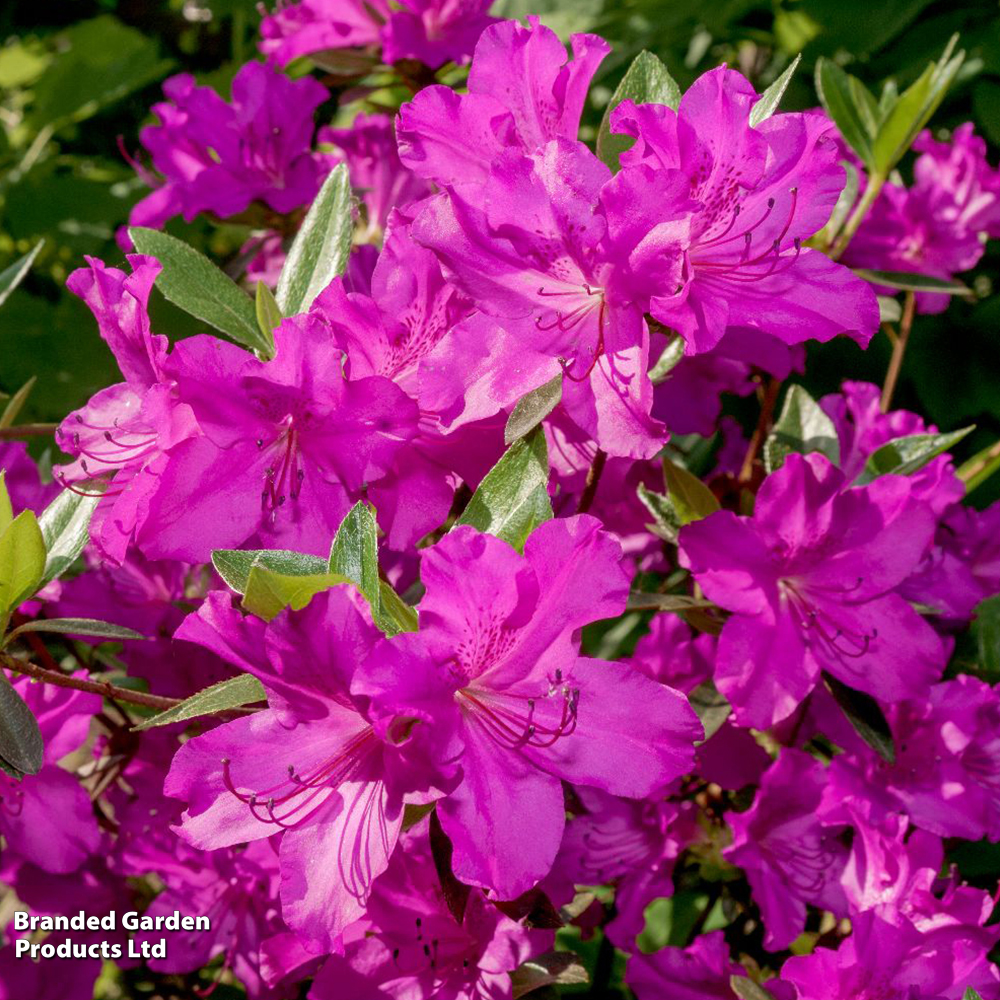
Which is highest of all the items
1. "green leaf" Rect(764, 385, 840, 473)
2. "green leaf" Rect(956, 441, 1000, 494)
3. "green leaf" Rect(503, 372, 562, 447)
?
"green leaf" Rect(503, 372, 562, 447)

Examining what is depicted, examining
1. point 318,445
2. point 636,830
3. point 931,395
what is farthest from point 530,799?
point 931,395

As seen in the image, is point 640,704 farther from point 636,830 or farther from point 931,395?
point 931,395

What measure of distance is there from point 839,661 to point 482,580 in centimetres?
34

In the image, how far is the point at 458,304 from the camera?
72 cm

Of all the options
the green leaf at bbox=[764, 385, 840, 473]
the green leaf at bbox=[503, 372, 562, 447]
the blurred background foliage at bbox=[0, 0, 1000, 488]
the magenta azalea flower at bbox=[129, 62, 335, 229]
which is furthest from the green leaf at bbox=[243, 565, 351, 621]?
the blurred background foliage at bbox=[0, 0, 1000, 488]

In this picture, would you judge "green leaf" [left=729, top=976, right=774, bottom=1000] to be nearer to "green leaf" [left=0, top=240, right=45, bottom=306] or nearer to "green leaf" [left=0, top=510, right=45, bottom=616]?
"green leaf" [left=0, top=510, right=45, bottom=616]

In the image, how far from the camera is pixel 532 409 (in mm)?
671

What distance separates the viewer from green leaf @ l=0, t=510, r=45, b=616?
2.40ft

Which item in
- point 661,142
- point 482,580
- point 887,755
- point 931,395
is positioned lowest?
point 931,395

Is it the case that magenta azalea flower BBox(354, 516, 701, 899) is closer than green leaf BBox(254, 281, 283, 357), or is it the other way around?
magenta azalea flower BBox(354, 516, 701, 899)

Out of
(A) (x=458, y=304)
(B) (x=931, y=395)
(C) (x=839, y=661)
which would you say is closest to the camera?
(A) (x=458, y=304)

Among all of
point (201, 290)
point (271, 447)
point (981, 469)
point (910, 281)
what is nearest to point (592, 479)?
point (271, 447)

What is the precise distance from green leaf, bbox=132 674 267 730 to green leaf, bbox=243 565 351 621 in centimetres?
7

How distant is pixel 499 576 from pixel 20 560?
327 mm
